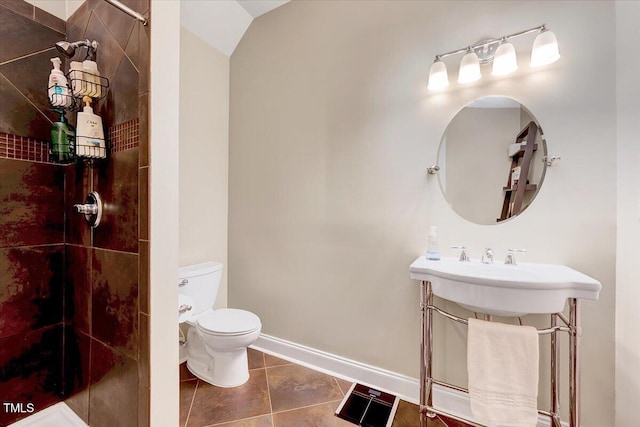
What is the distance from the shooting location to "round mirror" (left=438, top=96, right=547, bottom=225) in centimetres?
134

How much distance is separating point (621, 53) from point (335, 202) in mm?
1556

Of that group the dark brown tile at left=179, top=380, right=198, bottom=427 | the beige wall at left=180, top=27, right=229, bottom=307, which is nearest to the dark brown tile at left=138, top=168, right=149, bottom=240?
the beige wall at left=180, top=27, right=229, bottom=307

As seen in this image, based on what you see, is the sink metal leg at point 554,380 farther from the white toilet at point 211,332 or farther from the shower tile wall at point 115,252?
the shower tile wall at point 115,252

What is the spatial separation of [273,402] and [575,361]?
1480 millimetres

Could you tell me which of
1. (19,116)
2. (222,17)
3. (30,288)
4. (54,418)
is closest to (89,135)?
(19,116)

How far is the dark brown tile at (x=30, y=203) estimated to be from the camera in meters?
1.21

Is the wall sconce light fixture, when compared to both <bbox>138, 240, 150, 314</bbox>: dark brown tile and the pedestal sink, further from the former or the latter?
<bbox>138, 240, 150, 314</bbox>: dark brown tile

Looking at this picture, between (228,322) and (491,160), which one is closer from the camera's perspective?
(491,160)

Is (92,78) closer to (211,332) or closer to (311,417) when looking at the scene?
(211,332)

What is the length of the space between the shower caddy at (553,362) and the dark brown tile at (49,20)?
2.32 meters

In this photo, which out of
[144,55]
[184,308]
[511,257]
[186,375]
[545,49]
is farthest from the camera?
[186,375]

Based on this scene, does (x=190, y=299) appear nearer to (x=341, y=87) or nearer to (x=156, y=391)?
(x=156, y=391)

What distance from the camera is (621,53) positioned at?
117cm

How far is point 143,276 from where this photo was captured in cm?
101
